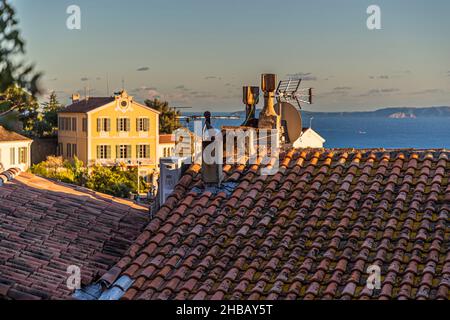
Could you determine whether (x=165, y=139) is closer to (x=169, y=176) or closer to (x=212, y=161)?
(x=169, y=176)

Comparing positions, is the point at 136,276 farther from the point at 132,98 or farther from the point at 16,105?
the point at 132,98

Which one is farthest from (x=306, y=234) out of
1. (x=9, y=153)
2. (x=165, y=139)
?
(x=165, y=139)

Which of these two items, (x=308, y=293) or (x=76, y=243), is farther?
(x=76, y=243)

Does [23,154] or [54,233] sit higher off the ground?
[54,233]

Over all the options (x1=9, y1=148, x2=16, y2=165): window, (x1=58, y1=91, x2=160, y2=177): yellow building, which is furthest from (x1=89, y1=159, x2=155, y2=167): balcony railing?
(x1=9, y1=148, x2=16, y2=165): window

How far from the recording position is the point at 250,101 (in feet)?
56.1

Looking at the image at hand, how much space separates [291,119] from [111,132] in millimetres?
74792

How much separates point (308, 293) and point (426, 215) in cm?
226

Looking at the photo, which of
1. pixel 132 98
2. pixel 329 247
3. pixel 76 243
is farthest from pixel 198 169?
pixel 132 98

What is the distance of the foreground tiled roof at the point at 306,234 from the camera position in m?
10.9

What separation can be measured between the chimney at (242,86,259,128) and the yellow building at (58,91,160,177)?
71765 millimetres

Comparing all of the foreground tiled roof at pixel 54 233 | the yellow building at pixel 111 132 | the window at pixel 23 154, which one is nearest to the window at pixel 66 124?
the yellow building at pixel 111 132

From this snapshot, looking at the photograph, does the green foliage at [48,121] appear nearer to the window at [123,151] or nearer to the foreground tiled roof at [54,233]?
the window at [123,151]

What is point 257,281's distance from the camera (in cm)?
1113
